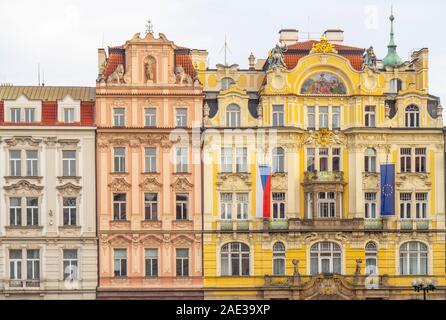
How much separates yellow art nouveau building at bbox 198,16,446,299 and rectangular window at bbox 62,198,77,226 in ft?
19.1

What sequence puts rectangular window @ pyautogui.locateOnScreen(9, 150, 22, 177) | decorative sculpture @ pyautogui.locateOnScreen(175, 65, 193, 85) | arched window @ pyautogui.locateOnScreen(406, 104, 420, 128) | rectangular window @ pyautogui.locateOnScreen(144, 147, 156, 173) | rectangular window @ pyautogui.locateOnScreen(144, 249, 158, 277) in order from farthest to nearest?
arched window @ pyautogui.locateOnScreen(406, 104, 420, 128)
decorative sculpture @ pyautogui.locateOnScreen(175, 65, 193, 85)
rectangular window @ pyautogui.locateOnScreen(144, 147, 156, 173)
rectangular window @ pyautogui.locateOnScreen(144, 249, 158, 277)
rectangular window @ pyautogui.locateOnScreen(9, 150, 22, 177)

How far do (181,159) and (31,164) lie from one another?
6.62m

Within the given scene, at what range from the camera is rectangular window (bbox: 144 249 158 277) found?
36.9 metres

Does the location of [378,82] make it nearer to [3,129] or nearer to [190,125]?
[190,125]

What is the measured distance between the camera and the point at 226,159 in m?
37.7

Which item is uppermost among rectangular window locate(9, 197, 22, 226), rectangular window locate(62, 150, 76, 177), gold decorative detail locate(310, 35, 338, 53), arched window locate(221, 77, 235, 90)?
gold decorative detail locate(310, 35, 338, 53)

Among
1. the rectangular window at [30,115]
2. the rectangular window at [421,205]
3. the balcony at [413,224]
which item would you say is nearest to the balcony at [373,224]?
the balcony at [413,224]

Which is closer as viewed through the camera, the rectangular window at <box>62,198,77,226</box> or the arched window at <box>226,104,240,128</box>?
the rectangular window at <box>62,198,77,226</box>

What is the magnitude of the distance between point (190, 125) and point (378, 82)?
8861 mm

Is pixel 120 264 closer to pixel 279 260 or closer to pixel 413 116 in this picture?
pixel 279 260

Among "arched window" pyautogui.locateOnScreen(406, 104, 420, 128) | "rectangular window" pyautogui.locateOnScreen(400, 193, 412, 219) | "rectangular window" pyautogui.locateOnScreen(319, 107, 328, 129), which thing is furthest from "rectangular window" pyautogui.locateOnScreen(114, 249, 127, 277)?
"arched window" pyautogui.locateOnScreen(406, 104, 420, 128)

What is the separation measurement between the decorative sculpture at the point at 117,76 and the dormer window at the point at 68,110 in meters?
1.78

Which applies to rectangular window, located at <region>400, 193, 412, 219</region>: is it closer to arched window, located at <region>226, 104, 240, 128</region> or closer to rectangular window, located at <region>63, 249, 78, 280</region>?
arched window, located at <region>226, 104, 240, 128</region>
